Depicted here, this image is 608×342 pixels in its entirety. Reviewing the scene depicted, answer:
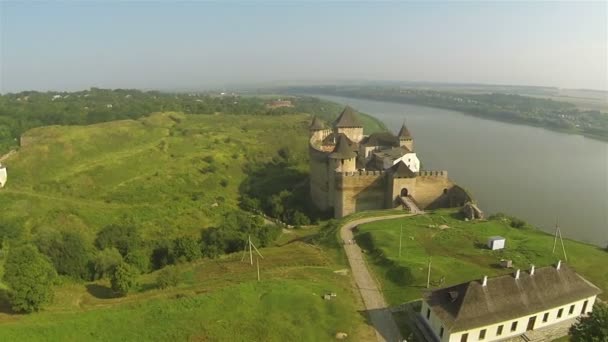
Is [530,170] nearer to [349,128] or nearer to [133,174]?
[349,128]

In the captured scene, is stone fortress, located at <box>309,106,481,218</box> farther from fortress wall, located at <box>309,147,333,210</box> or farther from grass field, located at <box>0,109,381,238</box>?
grass field, located at <box>0,109,381,238</box>

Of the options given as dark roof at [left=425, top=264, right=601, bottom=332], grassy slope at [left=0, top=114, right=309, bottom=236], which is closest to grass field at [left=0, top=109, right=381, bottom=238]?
grassy slope at [left=0, top=114, right=309, bottom=236]

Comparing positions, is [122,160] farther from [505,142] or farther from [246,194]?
[505,142]

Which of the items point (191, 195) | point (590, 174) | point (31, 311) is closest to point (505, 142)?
point (590, 174)

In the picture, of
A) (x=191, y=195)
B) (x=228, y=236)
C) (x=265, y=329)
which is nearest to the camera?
(x=265, y=329)

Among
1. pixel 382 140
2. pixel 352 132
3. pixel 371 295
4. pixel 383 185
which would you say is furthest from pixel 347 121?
pixel 371 295

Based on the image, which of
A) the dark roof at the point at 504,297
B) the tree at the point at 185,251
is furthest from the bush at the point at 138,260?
the dark roof at the point at 504,297
